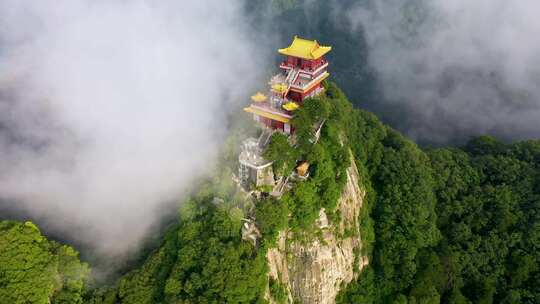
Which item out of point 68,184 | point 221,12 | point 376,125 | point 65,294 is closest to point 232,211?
point 65,294

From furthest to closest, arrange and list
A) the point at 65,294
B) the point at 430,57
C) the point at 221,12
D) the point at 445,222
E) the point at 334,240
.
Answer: the point at 430,57, the point at 221,12, the point at 445,222, the point at 334,240, the point at 65,294

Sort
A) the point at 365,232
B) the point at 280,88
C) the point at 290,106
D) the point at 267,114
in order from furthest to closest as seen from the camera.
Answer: the point at 365,232, the point at 267,114, the point at 280,88, the point at 290,106

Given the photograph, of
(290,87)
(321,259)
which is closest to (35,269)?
(321,259)

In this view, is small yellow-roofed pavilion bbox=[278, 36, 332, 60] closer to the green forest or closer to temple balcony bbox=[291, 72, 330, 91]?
temple balcony bbox=[291, 72, 330, 91]

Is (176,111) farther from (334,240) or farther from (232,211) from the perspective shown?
(334,240)

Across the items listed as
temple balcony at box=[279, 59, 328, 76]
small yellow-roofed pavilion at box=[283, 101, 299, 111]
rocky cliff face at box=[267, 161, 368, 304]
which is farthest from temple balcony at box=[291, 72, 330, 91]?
rocky cliff face at box=[267, 161, 368, 304]

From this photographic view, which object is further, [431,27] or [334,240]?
[431,27]

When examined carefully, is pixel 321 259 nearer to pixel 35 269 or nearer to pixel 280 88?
pixel 280 88
